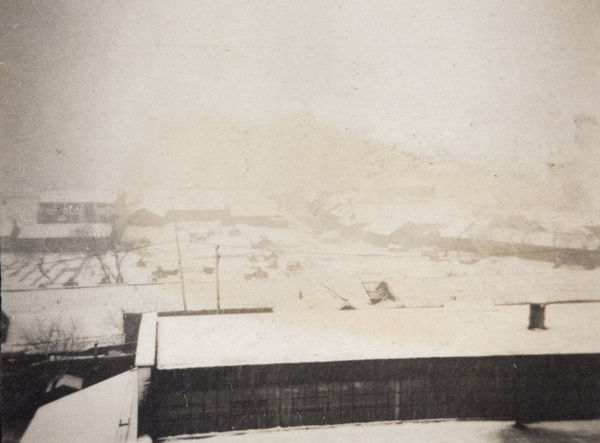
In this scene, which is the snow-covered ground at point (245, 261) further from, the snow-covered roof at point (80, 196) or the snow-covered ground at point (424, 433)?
the snow-covered ground at point (424, 433)

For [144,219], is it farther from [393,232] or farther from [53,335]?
[393,232]

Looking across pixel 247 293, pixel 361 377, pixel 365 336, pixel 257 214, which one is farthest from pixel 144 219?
pixel 361 377

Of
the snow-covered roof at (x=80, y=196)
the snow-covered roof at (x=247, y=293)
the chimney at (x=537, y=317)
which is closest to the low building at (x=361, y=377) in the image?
the chimney at (x=537, y=317)

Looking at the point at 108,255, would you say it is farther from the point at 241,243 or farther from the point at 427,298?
the point at 427,298

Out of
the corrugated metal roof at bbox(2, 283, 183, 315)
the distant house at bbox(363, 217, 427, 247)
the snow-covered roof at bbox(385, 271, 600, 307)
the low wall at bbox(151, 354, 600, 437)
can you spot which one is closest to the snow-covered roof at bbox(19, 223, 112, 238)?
the corrugated metal roof at bbox(2, 283, 183, 315)

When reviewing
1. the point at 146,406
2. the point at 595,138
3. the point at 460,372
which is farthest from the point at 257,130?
the point at 595,138

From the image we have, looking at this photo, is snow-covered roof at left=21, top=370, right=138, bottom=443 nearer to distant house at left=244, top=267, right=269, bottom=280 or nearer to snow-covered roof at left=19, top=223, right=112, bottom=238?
snow-covered roof at left=19, top=223, right=112, bottom=238

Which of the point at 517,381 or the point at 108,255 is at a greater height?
the point at 108,255
